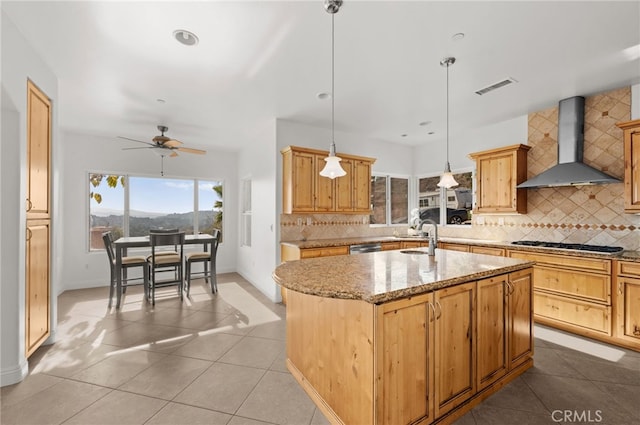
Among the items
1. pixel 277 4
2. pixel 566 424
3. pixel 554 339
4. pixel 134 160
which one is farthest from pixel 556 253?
pixel 134 160

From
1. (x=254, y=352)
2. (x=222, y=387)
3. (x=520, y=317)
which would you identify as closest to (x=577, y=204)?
(x=520, y=317)

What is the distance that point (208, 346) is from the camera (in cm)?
283

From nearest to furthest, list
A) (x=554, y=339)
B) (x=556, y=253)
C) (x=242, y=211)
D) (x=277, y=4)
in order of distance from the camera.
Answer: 1. (x=277, y=4)
2. (x=554, y=339)
3. (x=556, y=253)
4. (x=242, y=211)

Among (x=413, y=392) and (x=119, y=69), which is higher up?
(x=119, y=69)

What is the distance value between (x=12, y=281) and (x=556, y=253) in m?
5.22

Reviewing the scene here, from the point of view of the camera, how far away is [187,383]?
2.21 metres

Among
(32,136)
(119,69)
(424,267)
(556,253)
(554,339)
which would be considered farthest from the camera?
(556,253)

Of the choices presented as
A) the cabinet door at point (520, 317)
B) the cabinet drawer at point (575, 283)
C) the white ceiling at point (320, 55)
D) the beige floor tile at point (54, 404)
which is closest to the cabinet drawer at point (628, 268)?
the cabinet drawer at point (575, 283)

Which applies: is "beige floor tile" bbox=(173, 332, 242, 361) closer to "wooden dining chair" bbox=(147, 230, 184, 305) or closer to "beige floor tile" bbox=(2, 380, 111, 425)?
"beige floor tile" bbox=(2, 380, 111, 425)

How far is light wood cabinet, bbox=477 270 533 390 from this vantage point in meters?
1.95

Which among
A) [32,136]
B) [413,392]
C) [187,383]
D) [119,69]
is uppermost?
[119,69]

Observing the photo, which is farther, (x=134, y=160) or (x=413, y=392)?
(x=134, y=160)

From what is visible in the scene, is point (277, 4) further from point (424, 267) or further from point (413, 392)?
point (413, 392)

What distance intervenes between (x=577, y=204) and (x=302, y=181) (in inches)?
143
